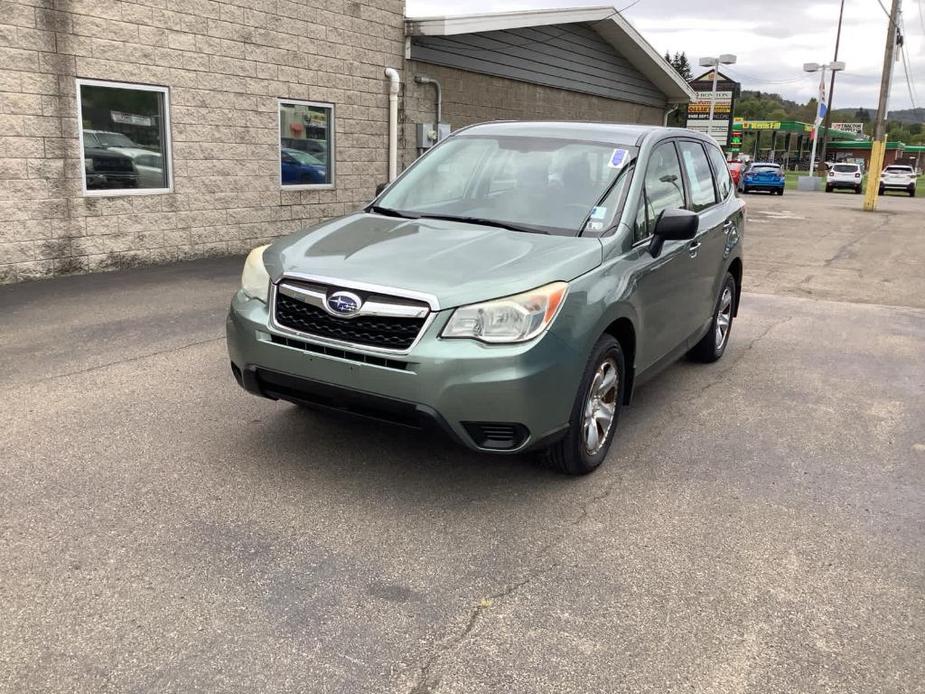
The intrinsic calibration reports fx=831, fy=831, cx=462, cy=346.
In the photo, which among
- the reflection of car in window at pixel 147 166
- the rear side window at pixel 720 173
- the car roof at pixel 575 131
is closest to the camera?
the car roof at pixel 575 131

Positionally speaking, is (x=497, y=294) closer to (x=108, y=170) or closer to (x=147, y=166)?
(x=108, y=170)

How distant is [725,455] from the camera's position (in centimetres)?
465

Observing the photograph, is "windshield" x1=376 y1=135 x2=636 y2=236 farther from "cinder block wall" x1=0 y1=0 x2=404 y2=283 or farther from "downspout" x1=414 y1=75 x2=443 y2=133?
"downspout" x1=414 y1=75 x2=443 y2=133

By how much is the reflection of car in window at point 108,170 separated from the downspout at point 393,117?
4675 millimetres

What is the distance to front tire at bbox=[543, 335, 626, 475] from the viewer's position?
3.93m

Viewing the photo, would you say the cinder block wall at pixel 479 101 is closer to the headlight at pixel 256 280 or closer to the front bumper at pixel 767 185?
the headlight at pixel 256 280

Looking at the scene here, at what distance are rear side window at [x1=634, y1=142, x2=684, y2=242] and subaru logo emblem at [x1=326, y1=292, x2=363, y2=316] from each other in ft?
5.48

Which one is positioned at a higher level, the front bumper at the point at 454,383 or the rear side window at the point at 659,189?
the rear side window at the point at 659,189

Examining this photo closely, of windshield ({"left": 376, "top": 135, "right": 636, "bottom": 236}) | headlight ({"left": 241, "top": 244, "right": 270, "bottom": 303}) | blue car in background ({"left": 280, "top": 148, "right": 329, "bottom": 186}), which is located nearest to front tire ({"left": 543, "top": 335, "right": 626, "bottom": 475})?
windshield ({"left": 376, "top": 135, "right": 636, "bottom": 236})

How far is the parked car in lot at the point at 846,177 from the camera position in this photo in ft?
136

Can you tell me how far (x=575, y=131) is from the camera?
5.14m

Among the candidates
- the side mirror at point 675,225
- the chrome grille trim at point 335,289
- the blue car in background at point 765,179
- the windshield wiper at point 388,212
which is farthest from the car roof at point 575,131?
the blue car in background at point 765,179

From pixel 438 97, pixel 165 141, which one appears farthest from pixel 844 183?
pixel 165 141

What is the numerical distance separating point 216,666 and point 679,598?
168cm
